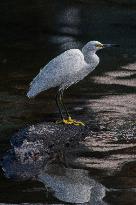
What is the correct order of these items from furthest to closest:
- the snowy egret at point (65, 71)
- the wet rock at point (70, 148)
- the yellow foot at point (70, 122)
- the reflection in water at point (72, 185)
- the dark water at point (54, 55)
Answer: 1. the yellow foot at point (70, 122)
2. the snowy egret at point (65, 71)
3. the wet rock at point (70, 148)
4. the dark water at point (54, 55)
5. the reflection in water at point (72, 185)

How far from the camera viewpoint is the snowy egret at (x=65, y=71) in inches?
480

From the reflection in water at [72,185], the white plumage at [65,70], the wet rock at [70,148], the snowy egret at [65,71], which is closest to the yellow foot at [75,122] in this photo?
the snowy egret at [65,71]

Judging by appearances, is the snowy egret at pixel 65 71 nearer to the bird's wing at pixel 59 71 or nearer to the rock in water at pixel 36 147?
the bird's wing at pixel 59 71

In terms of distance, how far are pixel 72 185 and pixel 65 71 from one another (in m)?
2.38

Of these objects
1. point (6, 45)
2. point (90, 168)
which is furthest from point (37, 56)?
point (90, 168)

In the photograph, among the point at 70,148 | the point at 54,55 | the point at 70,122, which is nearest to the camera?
the point at 70,148

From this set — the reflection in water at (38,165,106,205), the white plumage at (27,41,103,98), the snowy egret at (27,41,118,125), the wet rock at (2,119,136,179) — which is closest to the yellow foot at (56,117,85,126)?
the snowy egret at (27,41,118,125)

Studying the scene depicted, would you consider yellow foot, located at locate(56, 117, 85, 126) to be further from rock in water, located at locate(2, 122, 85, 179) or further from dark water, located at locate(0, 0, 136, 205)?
dark water, located at locate(0, 0, 136, 205)

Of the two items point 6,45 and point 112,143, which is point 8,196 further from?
point 6,45

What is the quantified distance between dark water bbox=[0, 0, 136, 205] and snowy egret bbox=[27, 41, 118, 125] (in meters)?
0.83

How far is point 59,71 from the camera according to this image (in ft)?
40.2

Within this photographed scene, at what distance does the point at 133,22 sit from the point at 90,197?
423 inches

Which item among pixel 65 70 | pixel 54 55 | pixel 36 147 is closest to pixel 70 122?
pixel 65 70

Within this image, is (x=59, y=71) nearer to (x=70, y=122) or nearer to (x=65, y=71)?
(x=65, y=71)
